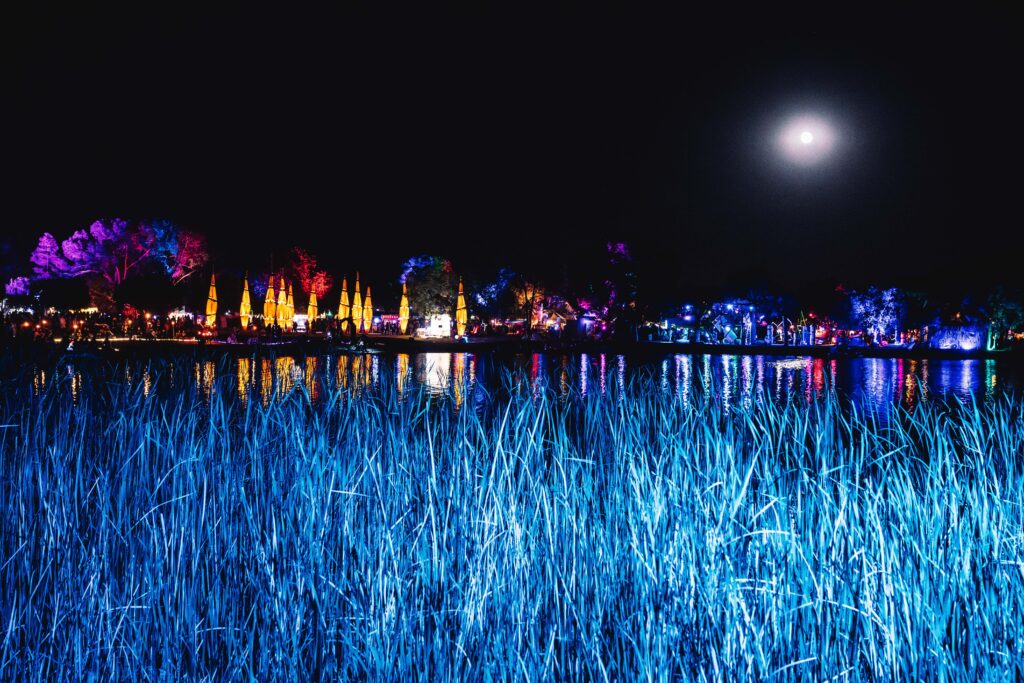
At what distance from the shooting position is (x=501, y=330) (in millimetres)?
55469

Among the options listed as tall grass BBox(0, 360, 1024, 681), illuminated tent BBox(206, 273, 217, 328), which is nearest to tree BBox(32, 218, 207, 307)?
illuminated tent BBox(206, 273, 217, 328)

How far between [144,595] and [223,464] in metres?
1.18

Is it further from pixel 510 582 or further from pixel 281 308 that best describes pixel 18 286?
pixel 510 582

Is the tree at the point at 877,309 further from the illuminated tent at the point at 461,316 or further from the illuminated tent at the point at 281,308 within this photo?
the illuminated tent at the point at 281,308

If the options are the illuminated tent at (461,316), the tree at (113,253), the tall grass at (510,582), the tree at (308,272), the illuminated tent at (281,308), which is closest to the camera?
the tall grass at (510,582)

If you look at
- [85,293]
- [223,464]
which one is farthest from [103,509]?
[85,293]

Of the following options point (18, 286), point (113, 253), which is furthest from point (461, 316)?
point (18, 286)

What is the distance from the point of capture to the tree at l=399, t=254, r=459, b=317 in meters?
49.0

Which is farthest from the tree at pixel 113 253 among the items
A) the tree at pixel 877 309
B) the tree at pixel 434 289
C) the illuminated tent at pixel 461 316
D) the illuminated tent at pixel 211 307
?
the tree at pixel 877 309

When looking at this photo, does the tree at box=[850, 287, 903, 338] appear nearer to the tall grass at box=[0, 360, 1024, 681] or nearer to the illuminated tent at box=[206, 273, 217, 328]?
the illuminated tent at box=[206, 273, 217, 328]

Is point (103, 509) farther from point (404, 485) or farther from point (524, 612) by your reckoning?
point (524, 612)

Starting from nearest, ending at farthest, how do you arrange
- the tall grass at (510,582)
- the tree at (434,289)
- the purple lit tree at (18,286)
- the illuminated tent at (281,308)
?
1. the tall grass at (510,582)
2. the purple lit tree at (18,286)
3. the illuminated tent at (281,308)
4. the tree at (434,289)

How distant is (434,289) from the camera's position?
1923 inches

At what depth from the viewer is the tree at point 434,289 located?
49.0 metres
